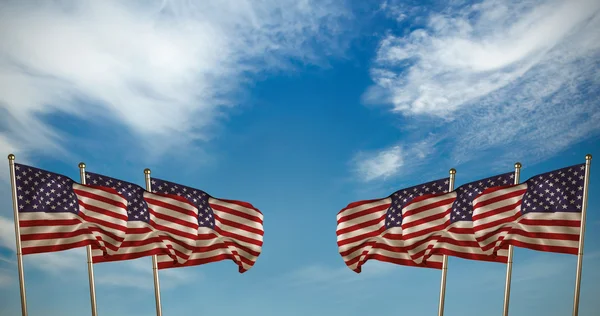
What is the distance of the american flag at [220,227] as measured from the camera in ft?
102

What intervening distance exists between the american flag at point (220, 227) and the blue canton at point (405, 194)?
5780 mm

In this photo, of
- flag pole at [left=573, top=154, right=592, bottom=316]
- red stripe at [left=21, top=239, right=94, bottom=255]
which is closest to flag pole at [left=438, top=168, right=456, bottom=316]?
flag pole at [left=573, top=154, right=592, bottom=316]

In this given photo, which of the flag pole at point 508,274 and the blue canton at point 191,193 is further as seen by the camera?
the blue canton at point 191,193

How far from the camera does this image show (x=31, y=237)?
2645cm

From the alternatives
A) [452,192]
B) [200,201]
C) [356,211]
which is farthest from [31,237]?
[452,192]

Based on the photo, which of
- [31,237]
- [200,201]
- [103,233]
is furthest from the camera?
[200,201]

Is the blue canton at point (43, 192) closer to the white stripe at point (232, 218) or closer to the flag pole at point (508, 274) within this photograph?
the white stripe at point (232, 218)

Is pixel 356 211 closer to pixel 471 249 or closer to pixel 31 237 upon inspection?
pixel 471 249

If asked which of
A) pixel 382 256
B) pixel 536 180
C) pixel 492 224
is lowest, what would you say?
pixel 382 256

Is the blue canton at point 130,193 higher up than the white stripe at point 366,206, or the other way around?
the blue canton at point 130,193

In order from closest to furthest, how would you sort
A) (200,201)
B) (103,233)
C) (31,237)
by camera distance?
(31,237) → (103,233) → (200,201)

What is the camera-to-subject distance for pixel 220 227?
31.1 m

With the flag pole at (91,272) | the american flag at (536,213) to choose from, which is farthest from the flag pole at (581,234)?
the flag pole at (91,272)

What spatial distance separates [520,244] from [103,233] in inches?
622
